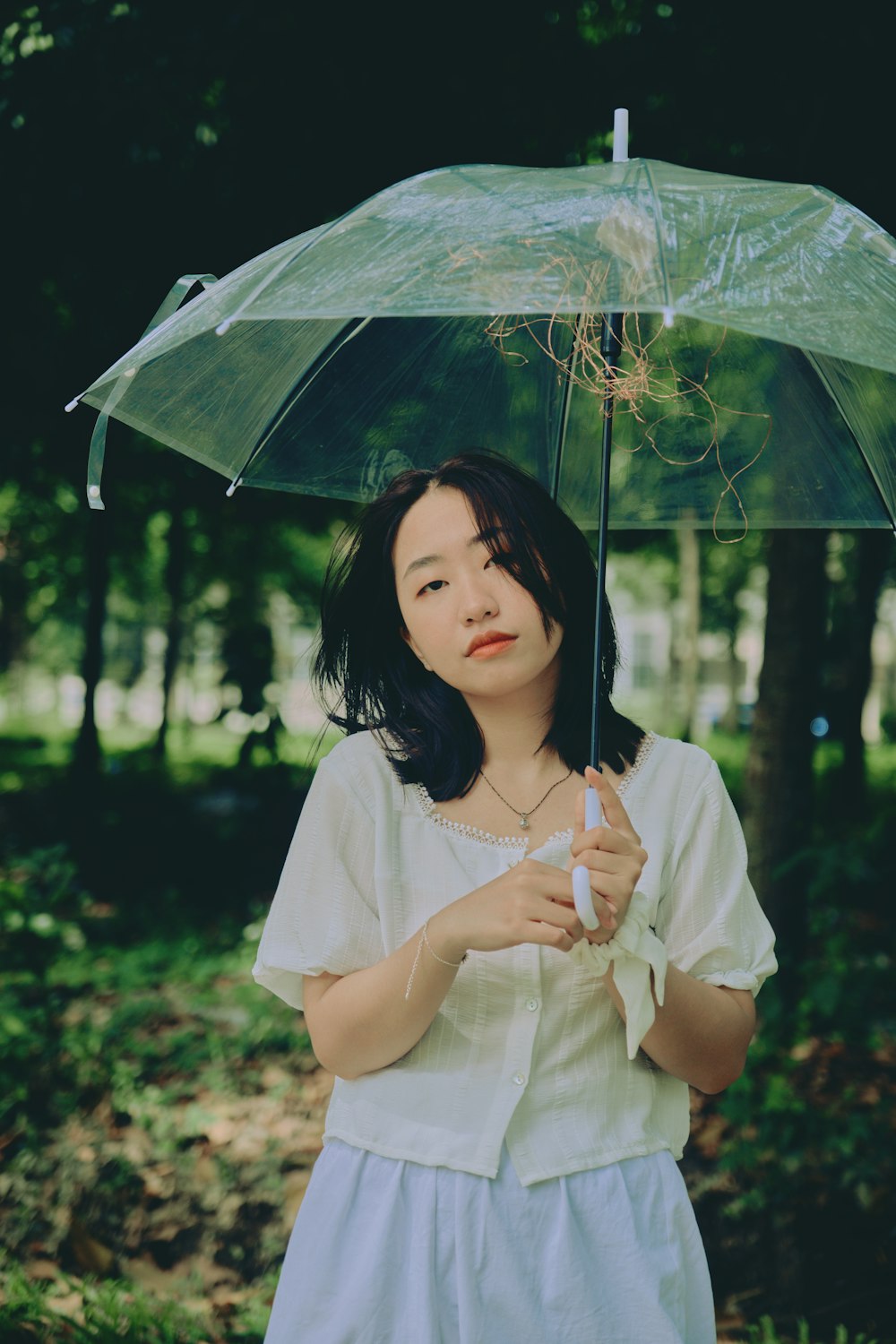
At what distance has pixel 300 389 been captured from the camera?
227 cm

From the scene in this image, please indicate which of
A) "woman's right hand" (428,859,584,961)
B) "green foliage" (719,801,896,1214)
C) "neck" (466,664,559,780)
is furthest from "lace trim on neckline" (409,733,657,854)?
"green foliage" (719,801,896,1214)

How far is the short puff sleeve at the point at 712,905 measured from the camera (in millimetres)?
1744

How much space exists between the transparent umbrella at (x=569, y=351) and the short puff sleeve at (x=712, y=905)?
1.58ft

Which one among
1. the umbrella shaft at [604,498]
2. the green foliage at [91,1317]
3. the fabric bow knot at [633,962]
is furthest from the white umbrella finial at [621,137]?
the green foliage at [91,1317]

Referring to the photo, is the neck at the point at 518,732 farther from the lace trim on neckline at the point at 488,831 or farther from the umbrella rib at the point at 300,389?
the umbrella rib at the point at 300,389

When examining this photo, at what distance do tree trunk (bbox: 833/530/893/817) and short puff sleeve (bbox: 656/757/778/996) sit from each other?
646 cm

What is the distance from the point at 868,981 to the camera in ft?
15.5

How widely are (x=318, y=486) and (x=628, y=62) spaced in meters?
2.03

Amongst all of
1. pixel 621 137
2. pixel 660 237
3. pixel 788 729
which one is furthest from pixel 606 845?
pixel 788 729

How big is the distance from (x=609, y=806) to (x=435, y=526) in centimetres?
57

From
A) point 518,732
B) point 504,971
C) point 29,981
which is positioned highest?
point 518,732

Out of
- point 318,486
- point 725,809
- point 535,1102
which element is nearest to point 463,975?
point 535,1102

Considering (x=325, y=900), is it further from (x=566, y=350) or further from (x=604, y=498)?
(x=566, y=350)

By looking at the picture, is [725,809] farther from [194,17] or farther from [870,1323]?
[194,17]
